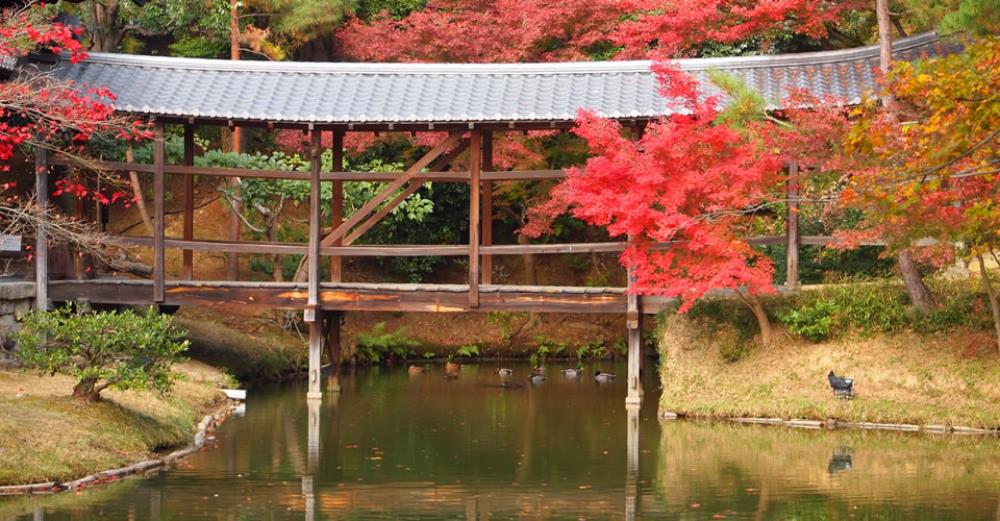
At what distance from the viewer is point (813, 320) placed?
20.4 m

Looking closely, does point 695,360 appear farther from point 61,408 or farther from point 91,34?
point 91,34

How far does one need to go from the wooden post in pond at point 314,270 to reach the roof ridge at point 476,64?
5.07 ft

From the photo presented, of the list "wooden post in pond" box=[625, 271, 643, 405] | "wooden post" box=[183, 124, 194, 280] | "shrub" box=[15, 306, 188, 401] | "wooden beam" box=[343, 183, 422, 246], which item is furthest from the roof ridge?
"shrub" box=[15, 306, 188, 401]

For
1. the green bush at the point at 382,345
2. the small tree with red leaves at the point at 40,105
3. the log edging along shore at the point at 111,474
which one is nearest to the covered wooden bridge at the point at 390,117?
the small tree with red leaves at the point at 40,105

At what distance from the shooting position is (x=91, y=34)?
31156 mm

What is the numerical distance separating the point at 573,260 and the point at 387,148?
4.92 meters

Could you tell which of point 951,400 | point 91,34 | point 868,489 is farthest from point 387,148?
point 868,489

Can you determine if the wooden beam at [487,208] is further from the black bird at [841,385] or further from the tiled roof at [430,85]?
the black bird at [841,385]

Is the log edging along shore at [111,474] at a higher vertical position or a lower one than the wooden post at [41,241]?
lower

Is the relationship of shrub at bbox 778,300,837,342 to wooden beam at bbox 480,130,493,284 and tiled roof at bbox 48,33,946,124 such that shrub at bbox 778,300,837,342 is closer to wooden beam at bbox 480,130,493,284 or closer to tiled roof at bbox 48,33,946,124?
tiled roof at bbox 48,33,946,124

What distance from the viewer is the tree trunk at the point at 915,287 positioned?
19812mm

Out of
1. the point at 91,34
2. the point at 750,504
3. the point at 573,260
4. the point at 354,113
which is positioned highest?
the point at 91,34

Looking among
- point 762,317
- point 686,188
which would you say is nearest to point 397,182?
point 686,188

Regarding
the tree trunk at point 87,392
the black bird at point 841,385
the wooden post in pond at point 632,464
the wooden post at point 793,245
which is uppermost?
the wooden post at point 793,245
